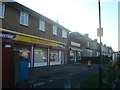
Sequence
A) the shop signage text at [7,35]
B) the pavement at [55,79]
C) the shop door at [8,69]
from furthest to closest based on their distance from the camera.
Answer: the shop signage text at [7,35] < the pavement at [55,79] < the shop door at [8,69]

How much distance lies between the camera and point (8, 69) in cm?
733

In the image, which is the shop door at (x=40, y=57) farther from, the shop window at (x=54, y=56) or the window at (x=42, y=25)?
the window at (x=42, y=25)

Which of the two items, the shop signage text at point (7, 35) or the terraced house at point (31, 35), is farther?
the terraced house at point (31, 35)

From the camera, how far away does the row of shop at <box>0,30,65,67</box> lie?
44.1 feet

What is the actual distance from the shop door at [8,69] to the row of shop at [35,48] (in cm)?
562

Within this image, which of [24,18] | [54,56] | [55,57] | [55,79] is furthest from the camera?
[55,57]

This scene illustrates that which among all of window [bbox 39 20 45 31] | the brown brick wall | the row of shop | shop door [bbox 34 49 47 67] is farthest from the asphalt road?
window [bbox 39 20 45 31]

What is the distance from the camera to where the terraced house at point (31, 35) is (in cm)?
1321

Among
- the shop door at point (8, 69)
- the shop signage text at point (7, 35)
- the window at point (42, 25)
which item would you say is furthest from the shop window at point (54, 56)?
the shop door at point (8, 69)

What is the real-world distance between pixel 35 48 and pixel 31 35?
1804 millimetres

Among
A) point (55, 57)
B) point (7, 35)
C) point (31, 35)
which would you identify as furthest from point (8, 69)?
point (55, 57)

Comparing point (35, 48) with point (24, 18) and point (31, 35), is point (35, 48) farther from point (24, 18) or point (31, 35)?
point (24, 18)

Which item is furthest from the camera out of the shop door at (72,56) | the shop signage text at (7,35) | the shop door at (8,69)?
the shop door at (72,56)

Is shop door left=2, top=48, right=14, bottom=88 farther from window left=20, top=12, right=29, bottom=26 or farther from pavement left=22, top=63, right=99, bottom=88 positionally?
window left=20, top=12, right=29, bottom=26
